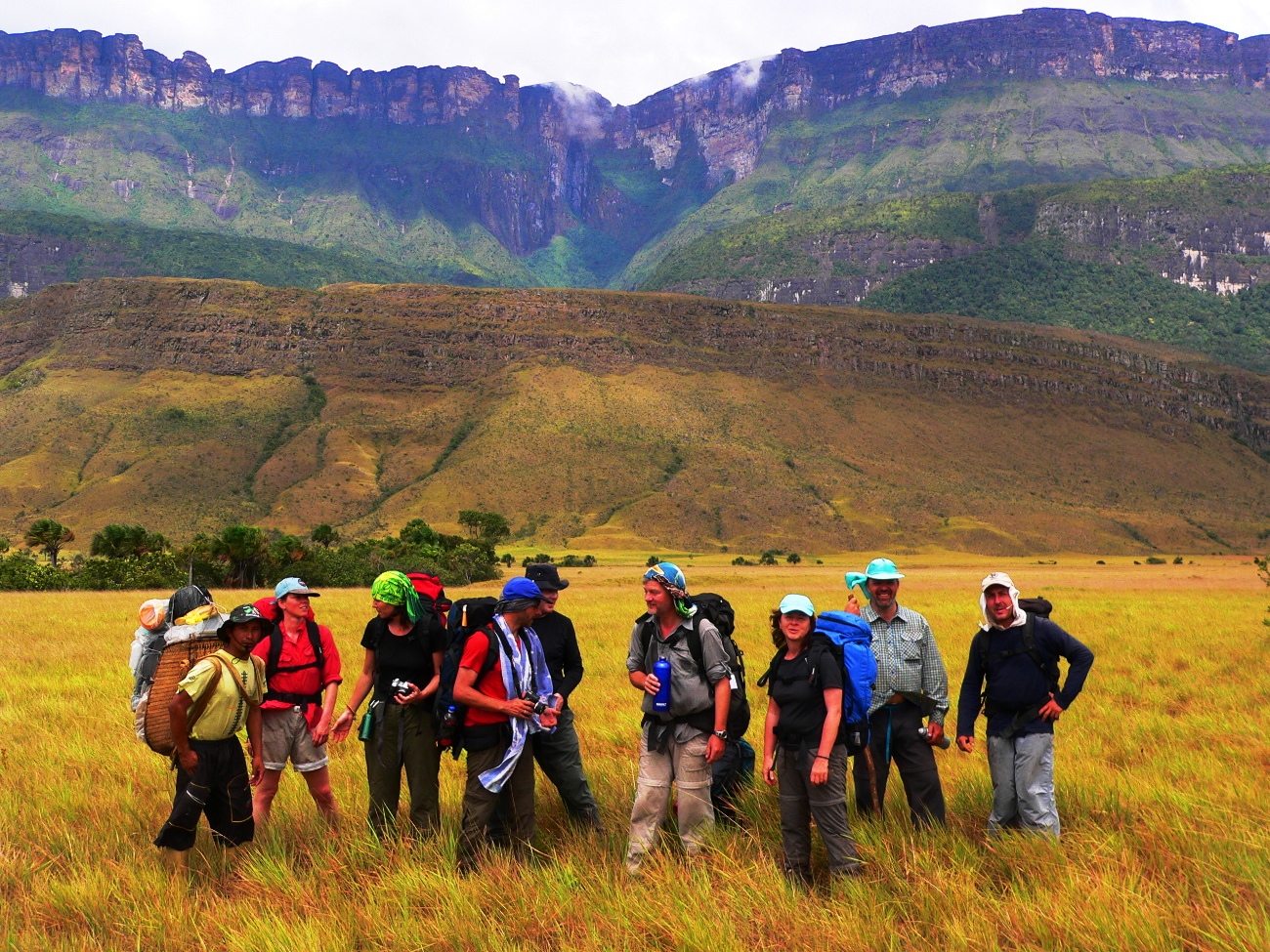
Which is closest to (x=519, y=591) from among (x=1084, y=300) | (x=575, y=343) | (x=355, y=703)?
(x=355, y=703)

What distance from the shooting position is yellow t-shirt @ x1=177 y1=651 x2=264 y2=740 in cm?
646

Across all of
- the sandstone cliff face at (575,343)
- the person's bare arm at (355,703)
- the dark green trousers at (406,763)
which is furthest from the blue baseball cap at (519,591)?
the sandstone cliff face at (575,343)

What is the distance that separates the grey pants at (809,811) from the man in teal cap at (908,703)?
86 cm

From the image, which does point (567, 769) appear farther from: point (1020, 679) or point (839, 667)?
point (1020, 679)

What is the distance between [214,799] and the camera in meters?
6.71

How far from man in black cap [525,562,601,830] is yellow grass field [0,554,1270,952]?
0.23 meters

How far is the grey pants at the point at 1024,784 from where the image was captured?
672 centimetres

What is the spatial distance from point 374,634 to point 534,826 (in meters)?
1.79

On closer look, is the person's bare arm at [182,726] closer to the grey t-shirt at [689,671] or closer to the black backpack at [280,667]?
the black backpack at [280,667]

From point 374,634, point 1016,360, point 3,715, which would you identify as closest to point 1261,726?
point 374,634

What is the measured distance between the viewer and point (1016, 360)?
13175 cm

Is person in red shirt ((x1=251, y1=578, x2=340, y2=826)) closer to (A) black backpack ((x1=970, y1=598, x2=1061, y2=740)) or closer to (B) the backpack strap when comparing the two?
(B) the backpack strap

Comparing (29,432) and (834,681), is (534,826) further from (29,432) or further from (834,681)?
(29,432)

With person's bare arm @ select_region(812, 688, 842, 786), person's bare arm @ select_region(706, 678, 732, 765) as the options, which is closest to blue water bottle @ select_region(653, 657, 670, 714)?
person's bare arm @ select_region(706, 678, 732, 765)
